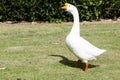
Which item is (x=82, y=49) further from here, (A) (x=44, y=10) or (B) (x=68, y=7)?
(A) (x=44, y=10)

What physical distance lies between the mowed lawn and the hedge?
1.73 ft

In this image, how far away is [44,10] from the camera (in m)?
12.4

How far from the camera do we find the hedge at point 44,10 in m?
12.3

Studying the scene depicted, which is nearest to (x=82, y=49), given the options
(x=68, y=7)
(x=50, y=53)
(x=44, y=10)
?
(x=68, y=7)

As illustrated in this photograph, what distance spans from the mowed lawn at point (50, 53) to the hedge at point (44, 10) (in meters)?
0.53

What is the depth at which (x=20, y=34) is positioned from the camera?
34.6ft

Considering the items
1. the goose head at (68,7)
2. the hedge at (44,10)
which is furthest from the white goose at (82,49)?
the hedge at (44,10)

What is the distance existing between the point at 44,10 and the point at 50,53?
13.5ft

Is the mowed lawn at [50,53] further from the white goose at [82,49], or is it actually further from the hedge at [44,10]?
the hedge at [44,10]

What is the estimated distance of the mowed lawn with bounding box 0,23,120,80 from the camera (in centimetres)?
696

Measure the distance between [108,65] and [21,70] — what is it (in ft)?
5.42

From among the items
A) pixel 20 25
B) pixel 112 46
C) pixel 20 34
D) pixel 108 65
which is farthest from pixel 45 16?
pixel 108 65

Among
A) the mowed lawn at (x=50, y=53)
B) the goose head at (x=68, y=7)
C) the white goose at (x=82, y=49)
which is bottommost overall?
the mowed lawn at (x=50, y=53)

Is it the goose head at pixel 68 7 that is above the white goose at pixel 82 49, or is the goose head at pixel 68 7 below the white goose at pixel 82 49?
above
